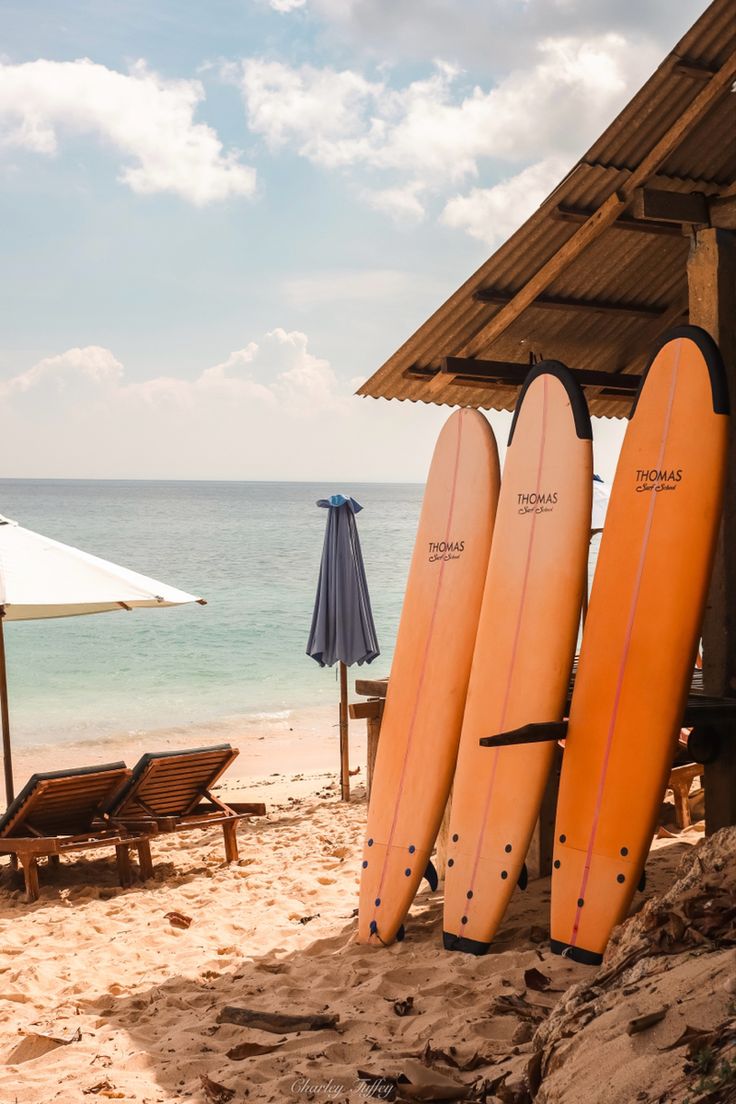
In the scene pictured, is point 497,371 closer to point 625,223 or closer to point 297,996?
point 625,223

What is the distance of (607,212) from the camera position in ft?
15.9

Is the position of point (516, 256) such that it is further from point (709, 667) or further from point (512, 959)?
point (512, 959)

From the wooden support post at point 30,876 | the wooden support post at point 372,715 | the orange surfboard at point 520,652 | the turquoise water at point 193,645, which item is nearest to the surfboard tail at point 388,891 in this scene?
the orange surfboard at point 520,652

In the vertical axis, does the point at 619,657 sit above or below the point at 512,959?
above

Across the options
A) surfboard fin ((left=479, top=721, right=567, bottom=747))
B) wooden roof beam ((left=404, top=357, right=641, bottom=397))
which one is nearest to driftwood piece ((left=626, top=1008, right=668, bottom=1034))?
surfboard fin ((left=479, top=721, right=567, bottom=747))

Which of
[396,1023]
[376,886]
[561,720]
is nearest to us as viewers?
[396,1023]

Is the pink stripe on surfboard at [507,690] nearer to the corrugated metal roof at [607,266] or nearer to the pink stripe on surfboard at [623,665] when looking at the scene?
the pink stripe on surfboard at [623,665]

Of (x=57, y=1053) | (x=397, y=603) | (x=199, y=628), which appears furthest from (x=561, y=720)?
(x=397, y=603)

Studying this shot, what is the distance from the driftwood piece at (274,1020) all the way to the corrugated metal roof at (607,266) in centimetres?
349

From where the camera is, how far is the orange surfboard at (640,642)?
4066mm

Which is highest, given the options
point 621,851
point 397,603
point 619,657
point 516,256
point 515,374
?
point 516,256

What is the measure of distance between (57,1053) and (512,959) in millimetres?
1672

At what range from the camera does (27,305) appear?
85062mm

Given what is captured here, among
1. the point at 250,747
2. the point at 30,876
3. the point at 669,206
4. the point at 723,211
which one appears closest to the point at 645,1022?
the point at 669,206
